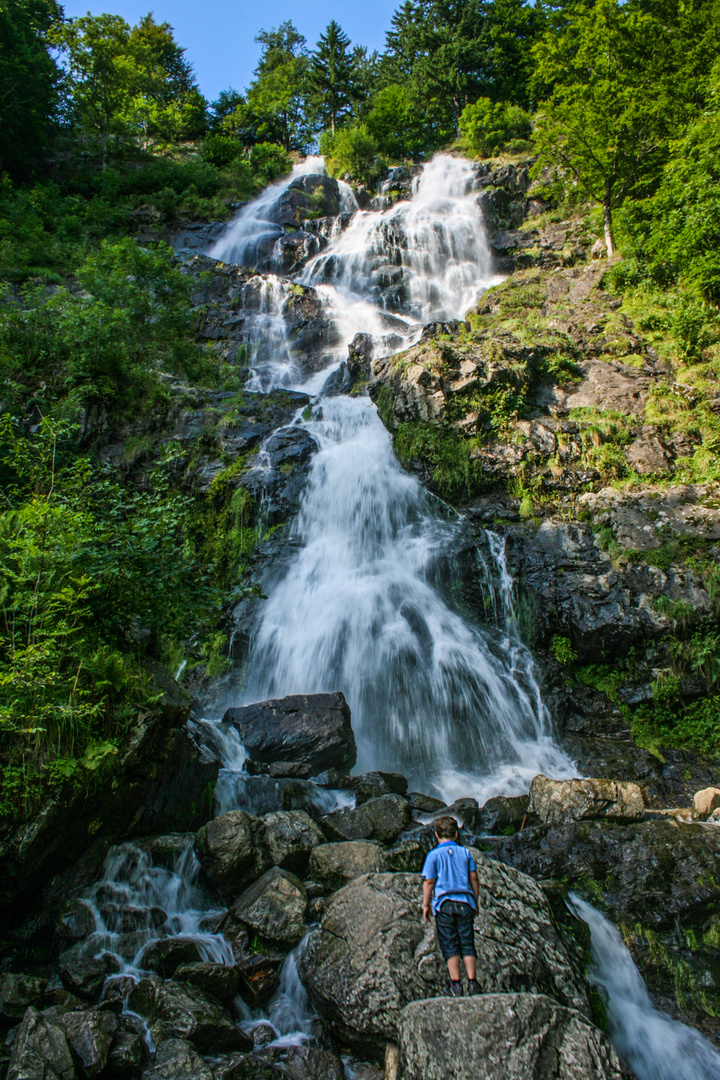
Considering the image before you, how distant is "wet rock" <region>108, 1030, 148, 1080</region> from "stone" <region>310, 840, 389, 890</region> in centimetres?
201

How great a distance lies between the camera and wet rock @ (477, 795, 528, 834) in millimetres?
6844

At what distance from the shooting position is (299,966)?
4398 mm

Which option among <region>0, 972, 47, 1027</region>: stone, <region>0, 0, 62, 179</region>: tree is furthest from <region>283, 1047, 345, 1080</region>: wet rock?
<region>0, 0, 62, 179</region>: tree

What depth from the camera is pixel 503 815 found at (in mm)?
6945

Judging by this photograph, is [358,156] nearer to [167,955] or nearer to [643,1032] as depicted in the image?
[167,955]

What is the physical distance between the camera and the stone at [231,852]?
5211mm

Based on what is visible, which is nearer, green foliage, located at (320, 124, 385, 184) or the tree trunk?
the tree trunk

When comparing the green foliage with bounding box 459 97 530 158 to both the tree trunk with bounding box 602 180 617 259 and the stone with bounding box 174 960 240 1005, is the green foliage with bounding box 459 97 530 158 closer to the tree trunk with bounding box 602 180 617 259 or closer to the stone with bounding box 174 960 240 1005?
the tree trunk with bounding box 602 180 617 259

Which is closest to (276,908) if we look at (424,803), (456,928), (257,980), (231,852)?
(257,980)

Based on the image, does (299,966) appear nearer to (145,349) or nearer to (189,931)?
(189,931)

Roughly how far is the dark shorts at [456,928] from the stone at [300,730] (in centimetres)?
448

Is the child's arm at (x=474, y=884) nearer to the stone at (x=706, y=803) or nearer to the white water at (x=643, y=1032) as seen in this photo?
the white water at (x=643, y=1032)

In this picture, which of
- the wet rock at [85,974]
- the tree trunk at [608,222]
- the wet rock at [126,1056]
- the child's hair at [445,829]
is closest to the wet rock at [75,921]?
the wet rock at [85,974]

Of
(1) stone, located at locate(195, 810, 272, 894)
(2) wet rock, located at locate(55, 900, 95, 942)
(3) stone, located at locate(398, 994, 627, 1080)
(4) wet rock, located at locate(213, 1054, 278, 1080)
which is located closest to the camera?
(3) stone, located at locate(398, 994, 627, 1080)
